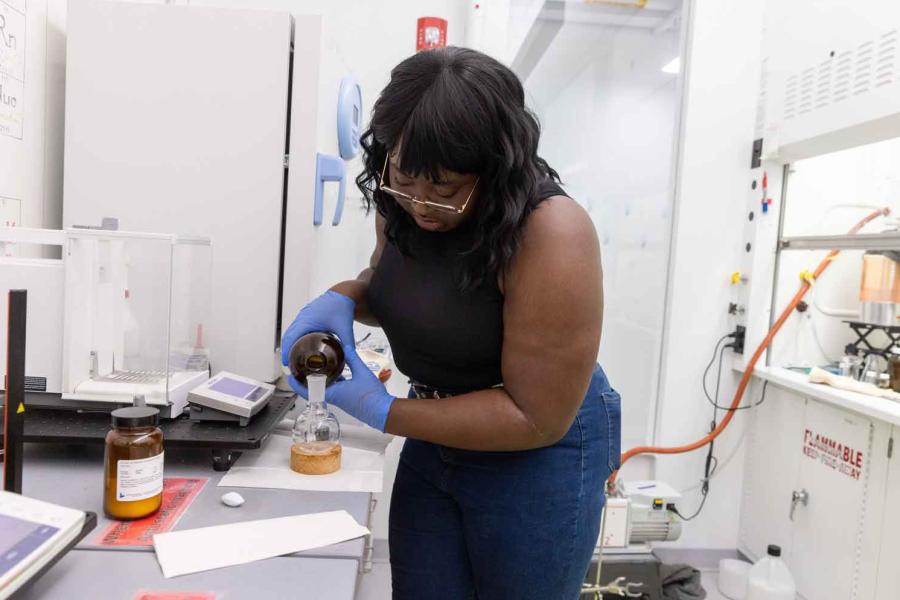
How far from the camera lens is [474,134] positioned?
900 mm

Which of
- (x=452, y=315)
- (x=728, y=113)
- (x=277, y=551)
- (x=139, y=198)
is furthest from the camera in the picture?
(x=728, y=113)

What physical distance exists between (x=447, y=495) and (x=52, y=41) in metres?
1.51

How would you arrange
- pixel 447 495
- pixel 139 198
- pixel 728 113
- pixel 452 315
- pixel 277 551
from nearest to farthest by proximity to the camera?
pixel 277 551 < pixel 452 315 < pixel 447 495 < pixel 139 198 < pixel 728 113

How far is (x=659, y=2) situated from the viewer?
100 inches

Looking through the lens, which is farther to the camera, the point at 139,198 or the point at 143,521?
the point at 139,198

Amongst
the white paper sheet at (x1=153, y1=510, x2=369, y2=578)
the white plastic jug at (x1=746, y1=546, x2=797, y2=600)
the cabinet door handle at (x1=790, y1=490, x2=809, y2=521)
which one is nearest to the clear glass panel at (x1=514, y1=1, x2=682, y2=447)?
the cabinet door handle at (x1=790, y1=490, x2=809, y2=521)

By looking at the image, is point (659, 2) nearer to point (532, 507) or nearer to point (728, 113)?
point (728, 113)

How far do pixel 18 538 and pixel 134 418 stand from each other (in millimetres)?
211

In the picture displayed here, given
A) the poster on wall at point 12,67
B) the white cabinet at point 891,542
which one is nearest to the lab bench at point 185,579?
the poster on wall at point 12,67

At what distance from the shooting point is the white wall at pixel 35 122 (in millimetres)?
1459

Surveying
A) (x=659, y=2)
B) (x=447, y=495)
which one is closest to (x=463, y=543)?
(x=447, y=495)

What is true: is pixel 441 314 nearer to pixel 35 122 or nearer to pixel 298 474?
pixel 298 474

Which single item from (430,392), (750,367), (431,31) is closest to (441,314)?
(430,392)

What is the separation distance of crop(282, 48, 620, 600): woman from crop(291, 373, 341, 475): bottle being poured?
0.04m
